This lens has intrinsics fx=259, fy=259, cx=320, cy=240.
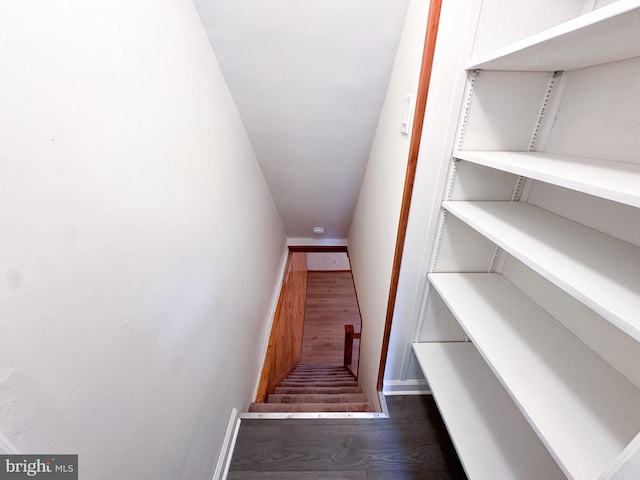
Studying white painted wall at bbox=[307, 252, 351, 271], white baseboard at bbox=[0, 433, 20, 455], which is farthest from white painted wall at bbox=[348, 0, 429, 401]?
white painted wall at bbox=[307, 252, 351, 271]

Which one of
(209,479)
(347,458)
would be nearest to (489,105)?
(347,458)

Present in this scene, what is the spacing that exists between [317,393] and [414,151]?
2455 millimetres

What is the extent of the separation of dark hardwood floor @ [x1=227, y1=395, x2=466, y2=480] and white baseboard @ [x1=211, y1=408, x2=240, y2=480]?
31 millimetres

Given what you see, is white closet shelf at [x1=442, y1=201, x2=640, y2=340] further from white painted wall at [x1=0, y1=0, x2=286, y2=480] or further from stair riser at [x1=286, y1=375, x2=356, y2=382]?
stair riser at [x1=286, y1=375, x2=356, y2=382]

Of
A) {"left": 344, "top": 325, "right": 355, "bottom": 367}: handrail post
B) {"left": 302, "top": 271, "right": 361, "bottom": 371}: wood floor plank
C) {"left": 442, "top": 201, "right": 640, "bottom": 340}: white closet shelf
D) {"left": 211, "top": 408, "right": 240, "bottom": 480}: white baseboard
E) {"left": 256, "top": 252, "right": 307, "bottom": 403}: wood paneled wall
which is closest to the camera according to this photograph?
{"left": 442, "top": 201, "right": 640, "bottom": 340}: white closet shelf

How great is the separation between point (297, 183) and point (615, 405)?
2296 mm

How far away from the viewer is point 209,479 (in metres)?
1.14

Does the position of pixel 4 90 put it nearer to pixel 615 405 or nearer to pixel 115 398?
pixel 115 398

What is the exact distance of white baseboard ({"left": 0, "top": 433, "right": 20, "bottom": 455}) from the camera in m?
0.41

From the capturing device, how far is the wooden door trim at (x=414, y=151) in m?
0.87

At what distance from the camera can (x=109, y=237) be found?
0.61 m

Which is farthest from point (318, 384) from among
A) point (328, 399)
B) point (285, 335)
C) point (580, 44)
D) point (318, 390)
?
point (580, 44)

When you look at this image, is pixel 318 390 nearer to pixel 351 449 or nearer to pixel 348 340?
pixel 348 340

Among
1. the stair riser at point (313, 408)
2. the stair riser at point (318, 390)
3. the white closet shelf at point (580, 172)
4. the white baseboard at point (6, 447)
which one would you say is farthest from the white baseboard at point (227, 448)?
the white closet shelf at point (580, 172)
